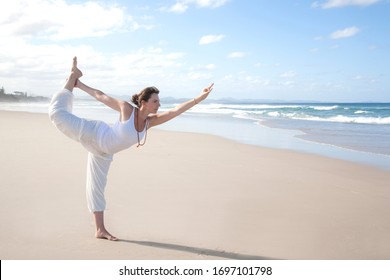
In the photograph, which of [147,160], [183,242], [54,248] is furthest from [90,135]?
[147,160]

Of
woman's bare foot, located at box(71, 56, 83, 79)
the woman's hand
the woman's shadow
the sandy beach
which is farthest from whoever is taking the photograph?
woman's bare foot, located at box(71, 56, 83, 79)

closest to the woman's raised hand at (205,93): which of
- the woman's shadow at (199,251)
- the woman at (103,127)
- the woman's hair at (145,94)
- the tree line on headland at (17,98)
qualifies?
the woman at (103,127)

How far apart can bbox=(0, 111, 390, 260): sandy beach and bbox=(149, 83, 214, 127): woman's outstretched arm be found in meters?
1.26

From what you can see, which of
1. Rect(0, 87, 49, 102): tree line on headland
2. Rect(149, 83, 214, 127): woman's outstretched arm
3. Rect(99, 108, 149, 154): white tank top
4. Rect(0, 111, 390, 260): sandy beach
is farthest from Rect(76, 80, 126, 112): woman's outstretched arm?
Rect(0, 87, 49, 102): tree line on headland

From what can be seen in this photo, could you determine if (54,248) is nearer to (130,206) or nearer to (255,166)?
(130,206)

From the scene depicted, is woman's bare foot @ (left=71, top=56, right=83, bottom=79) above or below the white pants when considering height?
above

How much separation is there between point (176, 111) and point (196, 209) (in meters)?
1.65

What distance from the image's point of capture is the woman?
13.4 ft

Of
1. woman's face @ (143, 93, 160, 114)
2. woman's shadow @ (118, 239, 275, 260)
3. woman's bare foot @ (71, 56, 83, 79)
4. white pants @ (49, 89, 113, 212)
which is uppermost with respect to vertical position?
woman's bare foot @ (71, 56, 83, 79)

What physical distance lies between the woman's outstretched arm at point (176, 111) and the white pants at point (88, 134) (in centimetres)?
55

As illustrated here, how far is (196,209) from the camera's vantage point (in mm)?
5227

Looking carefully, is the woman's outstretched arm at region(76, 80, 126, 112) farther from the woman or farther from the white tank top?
A: the white tank top

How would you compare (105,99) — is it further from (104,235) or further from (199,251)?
(199,251)

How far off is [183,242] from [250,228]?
0.89m
